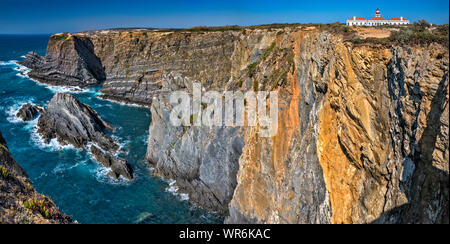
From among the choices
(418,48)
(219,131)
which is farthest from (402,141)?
(219,131)

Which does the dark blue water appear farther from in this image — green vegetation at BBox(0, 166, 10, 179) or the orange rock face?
green vegetation at BBox(0, 166, 10, 179)

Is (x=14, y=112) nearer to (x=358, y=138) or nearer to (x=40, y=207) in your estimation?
(x=40, y=207)

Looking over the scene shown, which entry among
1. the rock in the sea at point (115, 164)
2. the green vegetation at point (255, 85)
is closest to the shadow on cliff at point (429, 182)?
the green vegetation at point (255, 85)

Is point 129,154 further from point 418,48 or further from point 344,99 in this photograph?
point 418,48

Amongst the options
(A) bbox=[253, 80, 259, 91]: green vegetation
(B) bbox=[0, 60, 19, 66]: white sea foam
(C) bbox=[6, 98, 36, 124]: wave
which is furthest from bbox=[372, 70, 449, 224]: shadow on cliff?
(B) bbox=[0, 60, 19, 66]: white sea foam

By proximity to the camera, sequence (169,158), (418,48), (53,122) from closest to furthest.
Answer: (418,48) < (169,158) < (53,122)
